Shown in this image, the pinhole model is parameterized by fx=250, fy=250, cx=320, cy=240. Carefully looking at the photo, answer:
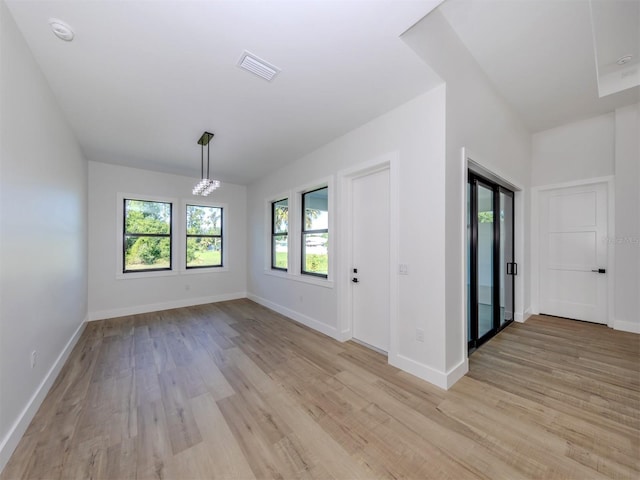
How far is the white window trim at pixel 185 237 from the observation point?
5.29 meters

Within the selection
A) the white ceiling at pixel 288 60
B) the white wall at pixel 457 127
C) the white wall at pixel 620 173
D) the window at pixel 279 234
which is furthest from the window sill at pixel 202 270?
the white wall at pixel 620 173

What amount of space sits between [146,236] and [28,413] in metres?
3.68

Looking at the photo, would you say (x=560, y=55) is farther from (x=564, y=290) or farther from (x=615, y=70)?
(x=564, y=290)

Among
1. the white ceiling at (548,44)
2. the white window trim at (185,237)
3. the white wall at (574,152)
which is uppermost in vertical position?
the white ceiling at (548,44)

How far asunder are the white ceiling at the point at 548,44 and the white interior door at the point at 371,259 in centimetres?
148

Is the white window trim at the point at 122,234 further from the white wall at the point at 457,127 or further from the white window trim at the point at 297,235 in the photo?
the white wall at the point at 457,127

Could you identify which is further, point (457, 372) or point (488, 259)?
point (488, 259)

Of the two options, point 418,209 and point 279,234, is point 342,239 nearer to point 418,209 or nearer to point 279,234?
point 418,209

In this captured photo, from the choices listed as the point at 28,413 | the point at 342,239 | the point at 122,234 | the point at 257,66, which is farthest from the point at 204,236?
the point at 257,66

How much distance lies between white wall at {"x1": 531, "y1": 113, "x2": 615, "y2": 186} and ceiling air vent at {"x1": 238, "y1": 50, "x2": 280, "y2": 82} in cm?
480

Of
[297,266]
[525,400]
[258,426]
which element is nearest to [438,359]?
[525,400]

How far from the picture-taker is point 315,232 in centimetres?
412

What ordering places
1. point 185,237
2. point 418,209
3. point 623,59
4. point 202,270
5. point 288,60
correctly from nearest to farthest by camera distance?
1. point 288,60
2. point 418,209
3. point 623,59
4. point 185,237
5. point 202,270

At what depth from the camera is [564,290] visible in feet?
13.9
